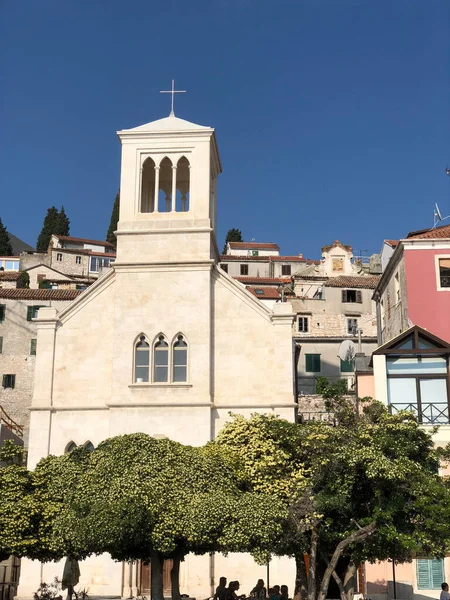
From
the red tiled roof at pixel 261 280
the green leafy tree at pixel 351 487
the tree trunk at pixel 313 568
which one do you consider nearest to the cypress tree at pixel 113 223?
the red tiled roof at pixel 261 280

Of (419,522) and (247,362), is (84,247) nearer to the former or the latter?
(247,362)

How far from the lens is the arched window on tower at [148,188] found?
38.3 metres

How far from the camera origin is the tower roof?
3728 centimetres

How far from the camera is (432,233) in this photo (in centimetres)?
3794

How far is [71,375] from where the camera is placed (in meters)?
34.8

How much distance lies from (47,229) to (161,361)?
277 feet

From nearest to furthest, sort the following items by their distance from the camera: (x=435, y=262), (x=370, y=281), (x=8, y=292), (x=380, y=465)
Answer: (x=380, y=465) < (x=435, y=262) < (x=8, y=292) < (x=370, y=281)

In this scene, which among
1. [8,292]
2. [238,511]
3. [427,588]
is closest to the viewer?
[238,511]

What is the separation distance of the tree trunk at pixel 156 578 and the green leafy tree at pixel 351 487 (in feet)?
11.7

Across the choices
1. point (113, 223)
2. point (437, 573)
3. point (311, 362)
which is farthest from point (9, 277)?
point (437, 573)

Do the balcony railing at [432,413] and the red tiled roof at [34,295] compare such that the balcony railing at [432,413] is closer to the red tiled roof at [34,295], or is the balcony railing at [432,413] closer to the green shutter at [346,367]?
the green shutter at [346,367]

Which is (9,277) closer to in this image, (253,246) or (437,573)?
(253,246)

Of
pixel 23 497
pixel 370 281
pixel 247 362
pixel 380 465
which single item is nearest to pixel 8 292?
pixel 370 281

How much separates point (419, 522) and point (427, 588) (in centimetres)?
793
